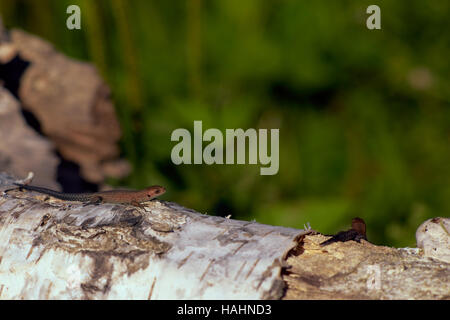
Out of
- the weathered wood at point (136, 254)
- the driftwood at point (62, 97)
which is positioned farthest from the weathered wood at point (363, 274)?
the driftwood at point (62, 97)

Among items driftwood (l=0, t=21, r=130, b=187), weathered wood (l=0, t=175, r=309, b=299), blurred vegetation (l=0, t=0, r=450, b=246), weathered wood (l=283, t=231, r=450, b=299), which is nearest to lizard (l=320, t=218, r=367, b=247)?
weathered wood (l=283, t=231, r=450, b=299)

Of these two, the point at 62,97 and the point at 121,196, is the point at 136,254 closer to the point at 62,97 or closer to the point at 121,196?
the point at 121,196

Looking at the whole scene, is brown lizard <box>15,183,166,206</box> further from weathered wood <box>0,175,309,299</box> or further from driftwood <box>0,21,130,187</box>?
driftwood <box>0,21,130,187</box>

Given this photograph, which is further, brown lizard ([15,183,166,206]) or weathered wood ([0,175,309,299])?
brown lizard ([15,183,166,206])

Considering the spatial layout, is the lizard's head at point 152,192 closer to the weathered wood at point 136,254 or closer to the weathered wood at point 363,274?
the weathered wood at point 136,254
